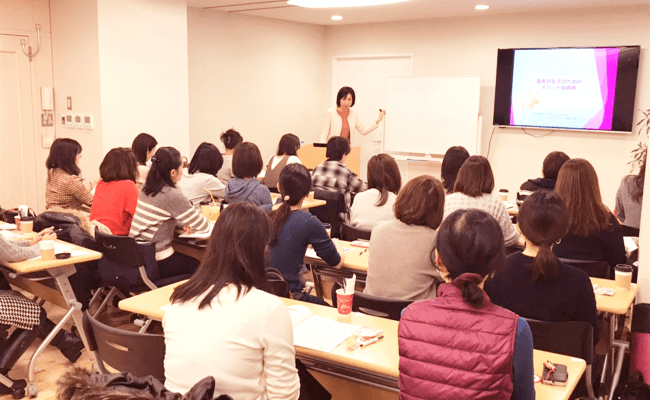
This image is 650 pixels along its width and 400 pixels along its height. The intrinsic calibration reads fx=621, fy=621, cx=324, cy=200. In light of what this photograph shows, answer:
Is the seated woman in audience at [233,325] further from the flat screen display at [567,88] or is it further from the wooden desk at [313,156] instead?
the flat screen display at [567,88]

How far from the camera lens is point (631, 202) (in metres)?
4.80

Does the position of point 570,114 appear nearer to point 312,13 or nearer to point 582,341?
point 312,13

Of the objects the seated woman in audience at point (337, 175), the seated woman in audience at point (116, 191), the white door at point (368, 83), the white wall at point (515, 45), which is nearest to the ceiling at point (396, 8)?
the white wall at point (515, 45)

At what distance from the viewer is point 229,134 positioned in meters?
6.17

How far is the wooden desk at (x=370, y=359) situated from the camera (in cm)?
212

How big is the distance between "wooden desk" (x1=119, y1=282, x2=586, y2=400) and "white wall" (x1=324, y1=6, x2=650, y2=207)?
5917mm

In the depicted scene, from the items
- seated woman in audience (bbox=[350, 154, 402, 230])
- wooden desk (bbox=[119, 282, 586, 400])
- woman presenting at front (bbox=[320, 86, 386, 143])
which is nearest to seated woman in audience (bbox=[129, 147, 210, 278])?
seated woman in audience (bbox=[350, 154, 402, 230])

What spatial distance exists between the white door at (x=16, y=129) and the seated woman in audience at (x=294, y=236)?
14.4ft

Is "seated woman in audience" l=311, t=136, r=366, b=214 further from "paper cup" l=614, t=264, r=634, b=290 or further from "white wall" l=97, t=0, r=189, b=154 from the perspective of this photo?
"paper cup" l=614, t=264, r=634, b=290

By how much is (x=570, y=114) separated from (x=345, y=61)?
354cm

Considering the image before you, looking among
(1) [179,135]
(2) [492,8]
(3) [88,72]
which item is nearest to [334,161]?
(1) [179,135]

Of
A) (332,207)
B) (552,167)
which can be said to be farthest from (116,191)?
(552,167)

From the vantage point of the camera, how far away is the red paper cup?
258 cm

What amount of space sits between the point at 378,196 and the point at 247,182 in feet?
3.49
